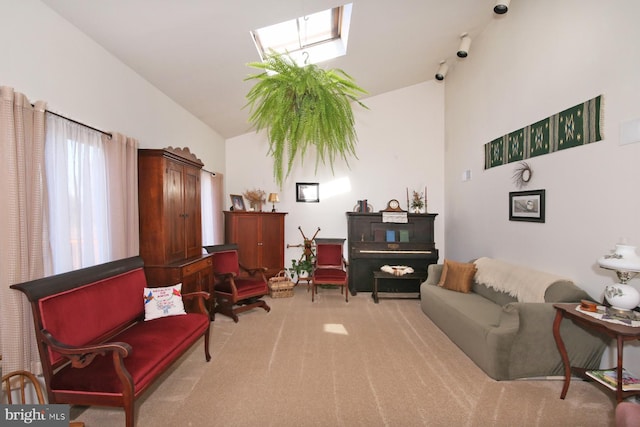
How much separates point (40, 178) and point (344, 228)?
4.35 m

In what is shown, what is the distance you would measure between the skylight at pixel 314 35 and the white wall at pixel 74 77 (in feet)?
4.49

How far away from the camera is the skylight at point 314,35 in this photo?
3205mm

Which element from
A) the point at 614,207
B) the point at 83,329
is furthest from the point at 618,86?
the point at 83,329

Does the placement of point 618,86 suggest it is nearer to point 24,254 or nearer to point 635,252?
point 635,252

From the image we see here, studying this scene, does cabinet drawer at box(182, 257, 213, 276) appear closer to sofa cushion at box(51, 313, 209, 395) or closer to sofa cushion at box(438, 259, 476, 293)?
sofa cushion at box(51, 313, 209, 395)

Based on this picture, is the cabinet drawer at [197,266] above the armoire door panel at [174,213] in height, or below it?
below

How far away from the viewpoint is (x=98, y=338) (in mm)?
1986

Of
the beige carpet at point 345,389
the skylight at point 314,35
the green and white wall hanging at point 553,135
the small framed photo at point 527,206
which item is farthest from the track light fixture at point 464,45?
the beige carpet at point 345,389

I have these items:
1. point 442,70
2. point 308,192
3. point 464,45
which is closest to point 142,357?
point 308,192

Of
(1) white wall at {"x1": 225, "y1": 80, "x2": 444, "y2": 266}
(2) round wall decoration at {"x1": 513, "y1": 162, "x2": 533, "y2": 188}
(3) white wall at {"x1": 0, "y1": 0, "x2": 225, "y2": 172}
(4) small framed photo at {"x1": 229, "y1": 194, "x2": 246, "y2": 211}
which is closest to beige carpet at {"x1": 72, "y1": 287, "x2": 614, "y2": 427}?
(2) round wall decoration at {"x1": 513, "y1": 162, "x2": 533, "y2": 188}

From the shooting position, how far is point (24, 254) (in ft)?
5.60

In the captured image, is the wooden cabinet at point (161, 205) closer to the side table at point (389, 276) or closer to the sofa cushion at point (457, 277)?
the side table at point (389, 276)

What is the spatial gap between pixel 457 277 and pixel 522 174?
4.77 feet

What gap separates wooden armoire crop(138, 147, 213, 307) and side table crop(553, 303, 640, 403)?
11.0ft
